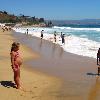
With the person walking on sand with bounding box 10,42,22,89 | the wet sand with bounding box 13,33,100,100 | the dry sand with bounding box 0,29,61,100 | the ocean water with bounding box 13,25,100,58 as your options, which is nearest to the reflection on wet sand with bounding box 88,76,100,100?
the wet sand with bounding box 13,33,100,100

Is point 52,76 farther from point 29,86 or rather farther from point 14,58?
point 14,58

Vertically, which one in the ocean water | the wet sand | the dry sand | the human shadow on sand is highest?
the human shadow on sand

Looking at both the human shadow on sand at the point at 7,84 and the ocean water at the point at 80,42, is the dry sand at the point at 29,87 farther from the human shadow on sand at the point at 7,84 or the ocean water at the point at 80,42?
the ocean water at the point at 80,42

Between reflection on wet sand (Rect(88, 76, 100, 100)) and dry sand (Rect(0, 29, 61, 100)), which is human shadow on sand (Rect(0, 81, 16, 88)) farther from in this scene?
reflection on wet sand (Rect(88, 76, 100, 100))

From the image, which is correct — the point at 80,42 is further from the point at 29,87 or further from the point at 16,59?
the point at 16,59

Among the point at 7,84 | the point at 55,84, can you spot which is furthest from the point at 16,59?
the point at 55,84

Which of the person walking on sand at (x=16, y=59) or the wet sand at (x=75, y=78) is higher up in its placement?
the person walking on sand at (x=16, y=59)

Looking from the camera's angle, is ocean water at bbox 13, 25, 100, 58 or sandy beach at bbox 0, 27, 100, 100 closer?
sandy beach at bbox 0, 27, 100, 100

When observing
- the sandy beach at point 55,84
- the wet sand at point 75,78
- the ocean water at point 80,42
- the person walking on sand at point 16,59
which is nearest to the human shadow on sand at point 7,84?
the sandy beach at point 55,84

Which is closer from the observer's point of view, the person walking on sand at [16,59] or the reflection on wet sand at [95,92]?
the person walking on sand at [16,59]

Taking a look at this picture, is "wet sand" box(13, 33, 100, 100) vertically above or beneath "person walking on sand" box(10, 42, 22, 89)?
beneath

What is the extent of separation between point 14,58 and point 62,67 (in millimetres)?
7651

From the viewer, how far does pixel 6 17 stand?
170875 millimetres

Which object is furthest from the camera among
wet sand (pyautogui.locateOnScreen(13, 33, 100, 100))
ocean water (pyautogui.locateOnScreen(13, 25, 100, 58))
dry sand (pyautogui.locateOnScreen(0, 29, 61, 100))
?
ocean water (pyautogui.locateOnScreen(13, 25, 100, 58))
